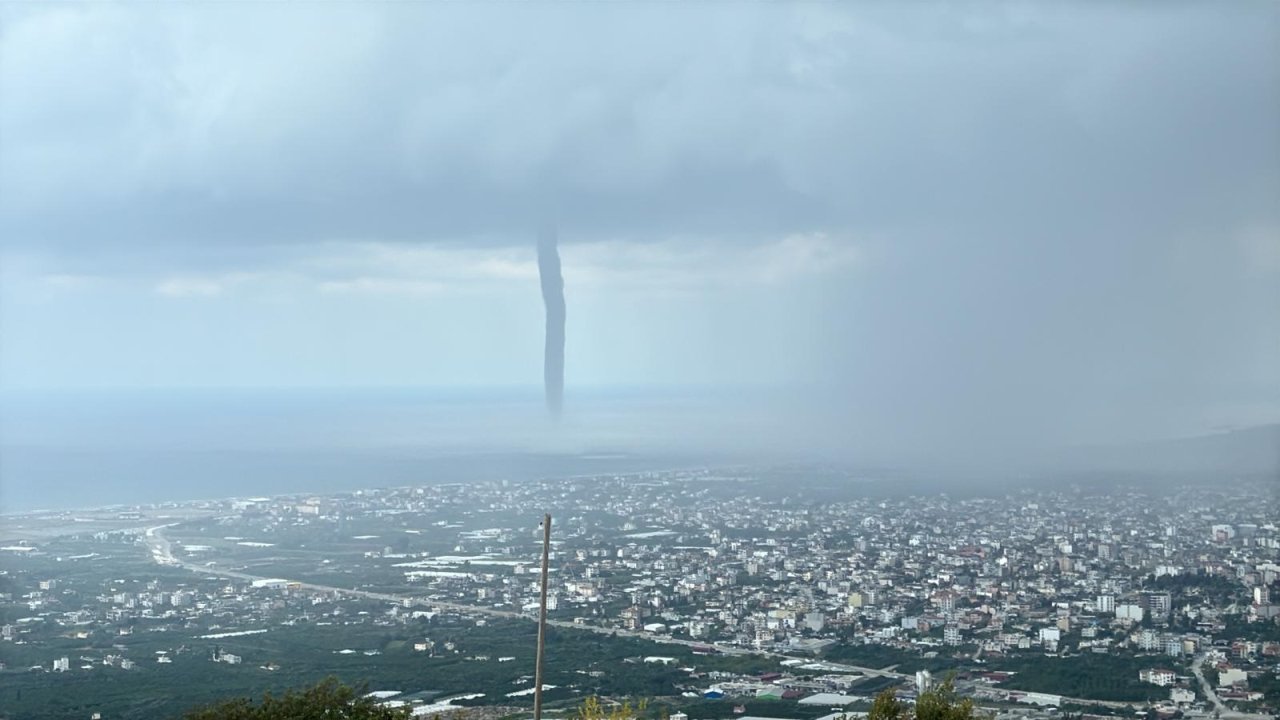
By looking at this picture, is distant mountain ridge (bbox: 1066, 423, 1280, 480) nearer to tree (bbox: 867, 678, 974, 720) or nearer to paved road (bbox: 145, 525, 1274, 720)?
paved road (bbox: 145, 525, 1274, 720)

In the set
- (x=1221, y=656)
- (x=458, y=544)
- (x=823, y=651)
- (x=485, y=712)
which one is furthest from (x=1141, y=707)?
(x=458, y=544)

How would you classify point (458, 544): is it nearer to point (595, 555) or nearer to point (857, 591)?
point (595, 555)

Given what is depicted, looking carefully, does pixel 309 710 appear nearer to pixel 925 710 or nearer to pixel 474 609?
pixel 925 710

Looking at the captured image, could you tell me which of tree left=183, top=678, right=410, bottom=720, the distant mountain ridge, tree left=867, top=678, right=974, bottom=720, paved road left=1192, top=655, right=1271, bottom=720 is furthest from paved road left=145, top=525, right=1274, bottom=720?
the distant mountain ridge

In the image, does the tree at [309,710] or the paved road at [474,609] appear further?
the paved road at [474,609]

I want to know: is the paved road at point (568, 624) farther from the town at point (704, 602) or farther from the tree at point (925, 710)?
the tree at point (925, 710)

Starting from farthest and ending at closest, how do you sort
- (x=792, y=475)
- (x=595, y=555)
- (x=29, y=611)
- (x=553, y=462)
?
1. (x=553, y=462)
2. (x=792, y=475)
3. (x=595, y=555)
4. (x=29, y=611)

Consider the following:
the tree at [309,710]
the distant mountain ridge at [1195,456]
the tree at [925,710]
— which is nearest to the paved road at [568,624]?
the tree at [925,710]
